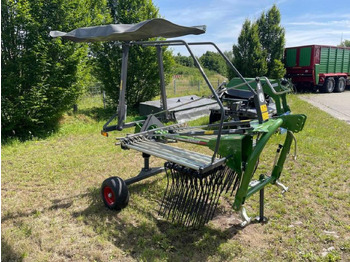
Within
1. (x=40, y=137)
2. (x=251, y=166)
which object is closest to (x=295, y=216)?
(x=251, y=166)

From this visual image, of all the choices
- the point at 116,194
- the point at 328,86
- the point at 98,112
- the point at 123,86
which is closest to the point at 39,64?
the point at 98,112

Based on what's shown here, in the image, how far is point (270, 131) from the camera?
2609 mm

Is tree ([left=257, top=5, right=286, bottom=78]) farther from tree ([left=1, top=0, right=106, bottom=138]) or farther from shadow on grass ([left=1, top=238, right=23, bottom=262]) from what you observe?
shadow on grass ([left=1, top=238, right=23, bottom=262])

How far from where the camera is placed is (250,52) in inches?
628

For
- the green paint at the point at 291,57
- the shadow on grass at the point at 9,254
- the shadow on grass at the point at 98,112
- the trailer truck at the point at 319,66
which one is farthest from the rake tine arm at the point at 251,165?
the green paint at the point at 291,57

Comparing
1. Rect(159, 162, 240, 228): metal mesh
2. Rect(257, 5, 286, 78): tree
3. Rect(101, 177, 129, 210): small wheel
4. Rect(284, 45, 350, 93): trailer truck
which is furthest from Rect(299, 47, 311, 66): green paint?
Rect(101, 177, 129, 210): small wheel

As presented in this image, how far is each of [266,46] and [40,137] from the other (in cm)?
1389

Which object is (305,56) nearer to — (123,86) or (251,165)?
(123,86)

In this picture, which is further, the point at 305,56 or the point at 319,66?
the point at 305,56

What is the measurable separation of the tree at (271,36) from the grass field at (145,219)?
12263mm

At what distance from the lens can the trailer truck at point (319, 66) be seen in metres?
15.5

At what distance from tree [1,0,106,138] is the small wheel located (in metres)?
3.87

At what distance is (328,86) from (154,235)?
1657 centimetres

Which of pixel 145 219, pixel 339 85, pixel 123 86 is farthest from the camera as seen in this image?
pixel 339 85
